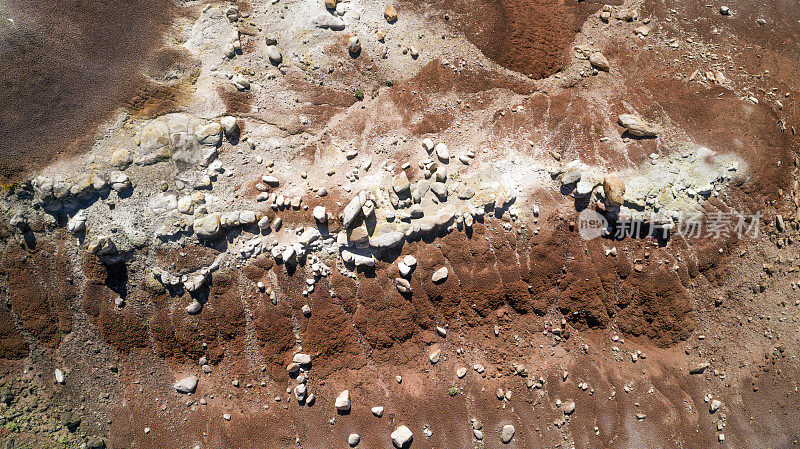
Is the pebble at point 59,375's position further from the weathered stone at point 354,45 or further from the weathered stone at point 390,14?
the weathered stone at point 390,14

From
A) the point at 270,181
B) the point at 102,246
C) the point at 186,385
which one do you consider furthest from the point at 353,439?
the point at 102,246

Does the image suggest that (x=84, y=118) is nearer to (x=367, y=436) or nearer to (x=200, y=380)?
(x=200, y=380)

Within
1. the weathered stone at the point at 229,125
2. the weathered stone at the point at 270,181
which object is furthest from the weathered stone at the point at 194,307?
the weathered stone at the point at 229,125

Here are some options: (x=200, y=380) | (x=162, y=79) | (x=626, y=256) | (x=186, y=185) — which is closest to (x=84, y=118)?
(x=162, y=79)

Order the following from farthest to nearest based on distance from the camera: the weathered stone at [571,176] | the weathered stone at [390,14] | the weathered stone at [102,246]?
the weathered stone at [390,14] → the weathered stone at [571,176] → the weathered stone at [102,246]

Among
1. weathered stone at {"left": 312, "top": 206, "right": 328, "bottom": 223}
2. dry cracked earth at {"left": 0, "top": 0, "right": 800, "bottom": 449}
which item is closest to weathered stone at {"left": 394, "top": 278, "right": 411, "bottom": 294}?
dry cracked earth at {"left": 0, "top": 0, "right": 800, "bottom": 449}

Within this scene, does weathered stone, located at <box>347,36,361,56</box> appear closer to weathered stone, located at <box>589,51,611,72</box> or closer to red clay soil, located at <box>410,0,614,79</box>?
red clay soil, located at <box>410,0,614,79</box>

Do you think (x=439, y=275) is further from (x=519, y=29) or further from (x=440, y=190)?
(x=519, y=29)
